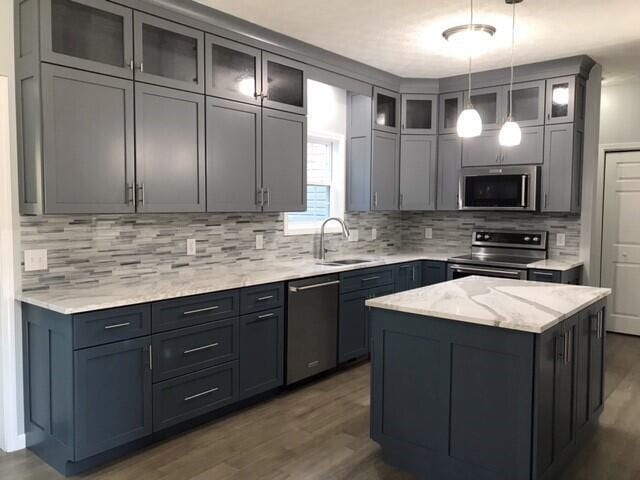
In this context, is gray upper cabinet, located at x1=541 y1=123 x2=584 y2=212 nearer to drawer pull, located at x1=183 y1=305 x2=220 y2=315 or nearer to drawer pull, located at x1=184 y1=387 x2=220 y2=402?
drawer pull, located at x1=183 y1=305 x2=220 y2=315

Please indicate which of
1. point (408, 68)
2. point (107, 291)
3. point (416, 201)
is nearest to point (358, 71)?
point (408, 68)

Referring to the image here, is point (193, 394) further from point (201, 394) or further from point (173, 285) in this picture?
point (173, 285)

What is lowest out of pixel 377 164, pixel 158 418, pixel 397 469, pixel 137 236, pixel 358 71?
pixel 397 469

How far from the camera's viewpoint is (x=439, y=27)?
3.73 meters

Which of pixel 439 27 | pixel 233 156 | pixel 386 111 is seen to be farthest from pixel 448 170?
pixel 233 156

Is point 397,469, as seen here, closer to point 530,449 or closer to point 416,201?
point 530,449

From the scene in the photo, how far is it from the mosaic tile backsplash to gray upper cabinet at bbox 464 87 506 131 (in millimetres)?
967

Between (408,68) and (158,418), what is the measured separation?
12.5 ft

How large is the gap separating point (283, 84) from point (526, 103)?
2424 millimetres

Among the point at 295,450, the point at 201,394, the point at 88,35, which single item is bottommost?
the point at 295,450

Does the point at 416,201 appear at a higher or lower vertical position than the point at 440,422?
higher

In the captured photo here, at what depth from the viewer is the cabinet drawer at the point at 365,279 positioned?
4.20m

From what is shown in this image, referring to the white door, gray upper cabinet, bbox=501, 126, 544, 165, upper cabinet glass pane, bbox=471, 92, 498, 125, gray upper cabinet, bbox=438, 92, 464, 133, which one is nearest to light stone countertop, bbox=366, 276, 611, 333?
gray upper cabinet, bbox=501, 126, 544, 165

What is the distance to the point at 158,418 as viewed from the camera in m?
2.90
